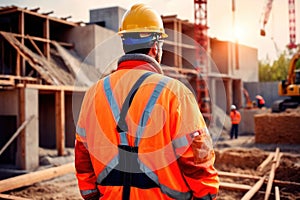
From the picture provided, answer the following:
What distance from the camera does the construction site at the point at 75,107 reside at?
662cm

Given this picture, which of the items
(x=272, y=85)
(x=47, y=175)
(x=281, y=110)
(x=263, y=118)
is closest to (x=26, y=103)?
(x=47, y=175)

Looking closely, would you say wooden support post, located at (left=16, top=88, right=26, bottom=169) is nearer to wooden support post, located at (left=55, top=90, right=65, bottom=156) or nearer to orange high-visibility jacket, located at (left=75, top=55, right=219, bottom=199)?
wooden support post, located at (left=55, top=90, right=65, bottom=156)

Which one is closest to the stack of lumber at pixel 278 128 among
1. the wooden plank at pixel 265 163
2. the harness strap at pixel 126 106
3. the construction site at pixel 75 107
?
the construction site at pixel 75 107

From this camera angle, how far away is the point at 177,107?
1.80m

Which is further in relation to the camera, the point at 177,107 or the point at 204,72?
the point at 204,72

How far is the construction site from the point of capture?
261 inches

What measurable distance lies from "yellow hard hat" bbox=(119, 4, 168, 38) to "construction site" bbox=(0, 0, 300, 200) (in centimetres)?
191

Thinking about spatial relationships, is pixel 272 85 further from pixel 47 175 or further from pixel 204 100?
pixel 47 175

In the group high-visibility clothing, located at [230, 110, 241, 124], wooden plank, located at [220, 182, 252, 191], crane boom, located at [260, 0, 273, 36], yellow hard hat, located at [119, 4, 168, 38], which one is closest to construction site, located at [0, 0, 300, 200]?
wooden plank, located at [220, 182, 252, 191]

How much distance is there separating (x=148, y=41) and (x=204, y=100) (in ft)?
75.3

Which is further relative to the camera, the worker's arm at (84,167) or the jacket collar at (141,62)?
the worker's arm at (84,167)

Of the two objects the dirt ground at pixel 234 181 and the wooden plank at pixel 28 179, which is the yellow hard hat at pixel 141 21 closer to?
the wooden plank at pixel 28 179

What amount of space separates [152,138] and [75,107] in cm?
1252

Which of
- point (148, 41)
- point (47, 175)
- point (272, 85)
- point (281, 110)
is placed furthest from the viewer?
point (272, 85)
